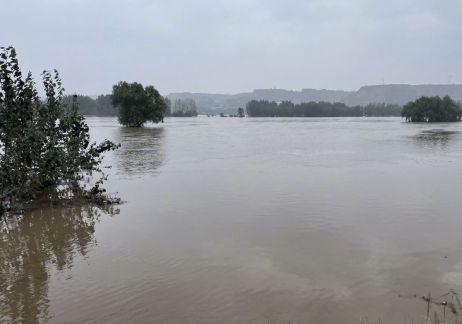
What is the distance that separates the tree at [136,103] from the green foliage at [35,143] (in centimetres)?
7152

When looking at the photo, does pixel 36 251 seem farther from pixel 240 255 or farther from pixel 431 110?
pixel 431 110

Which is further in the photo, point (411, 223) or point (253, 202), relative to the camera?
point (253, 202)

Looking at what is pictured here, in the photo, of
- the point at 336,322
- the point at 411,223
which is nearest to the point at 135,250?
the point at 336,322

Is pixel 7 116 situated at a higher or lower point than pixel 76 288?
higher

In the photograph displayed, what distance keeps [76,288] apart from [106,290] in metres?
0.67

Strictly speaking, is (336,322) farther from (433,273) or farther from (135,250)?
(135,250)

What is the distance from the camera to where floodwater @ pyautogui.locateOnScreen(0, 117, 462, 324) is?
329 inches

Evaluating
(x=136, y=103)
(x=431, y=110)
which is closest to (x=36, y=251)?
(x=136, y=103)

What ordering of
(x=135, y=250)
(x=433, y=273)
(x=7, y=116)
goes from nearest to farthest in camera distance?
(x=433, y=273) < (x=135, y=250) < (x=7, y=116)

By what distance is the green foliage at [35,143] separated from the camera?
1572 cm

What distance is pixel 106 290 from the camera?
9.17 meters

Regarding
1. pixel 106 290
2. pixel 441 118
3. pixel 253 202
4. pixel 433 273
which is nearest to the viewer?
pixel 106 290

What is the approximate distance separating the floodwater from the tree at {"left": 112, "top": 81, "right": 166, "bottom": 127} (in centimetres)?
7055

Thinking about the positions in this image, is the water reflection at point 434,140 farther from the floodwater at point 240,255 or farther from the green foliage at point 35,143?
the green foliage at point 35,143
